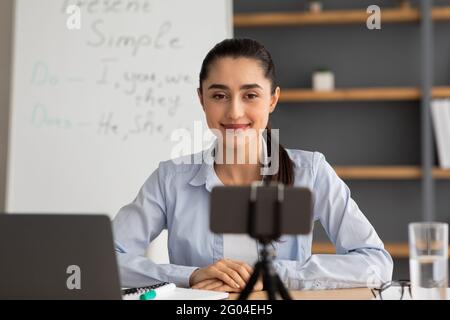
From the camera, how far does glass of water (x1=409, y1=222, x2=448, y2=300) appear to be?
1093 mm

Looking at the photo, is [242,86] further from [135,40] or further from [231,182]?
[135,40]

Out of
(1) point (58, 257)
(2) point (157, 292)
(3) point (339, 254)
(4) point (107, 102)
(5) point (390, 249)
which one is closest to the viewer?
(1) point (58, 257)

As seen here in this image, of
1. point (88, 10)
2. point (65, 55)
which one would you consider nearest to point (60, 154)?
point (65, 55)

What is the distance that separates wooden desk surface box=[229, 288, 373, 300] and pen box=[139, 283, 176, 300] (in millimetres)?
115

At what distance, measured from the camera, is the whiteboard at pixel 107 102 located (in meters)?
2.55

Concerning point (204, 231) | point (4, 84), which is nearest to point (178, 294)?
point (204, 231)

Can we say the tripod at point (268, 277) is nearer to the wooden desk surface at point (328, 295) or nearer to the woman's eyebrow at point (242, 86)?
the wooden desk surface at point (328, 295)

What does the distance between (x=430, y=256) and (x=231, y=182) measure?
666 millimetres

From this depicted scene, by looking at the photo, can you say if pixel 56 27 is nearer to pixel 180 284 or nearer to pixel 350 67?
pixel 350 67

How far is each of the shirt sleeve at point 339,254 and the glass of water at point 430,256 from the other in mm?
277

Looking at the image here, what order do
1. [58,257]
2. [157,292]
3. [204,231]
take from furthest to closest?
[204,231] < [157,292] < [58,257]

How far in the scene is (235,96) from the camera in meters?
1.58
